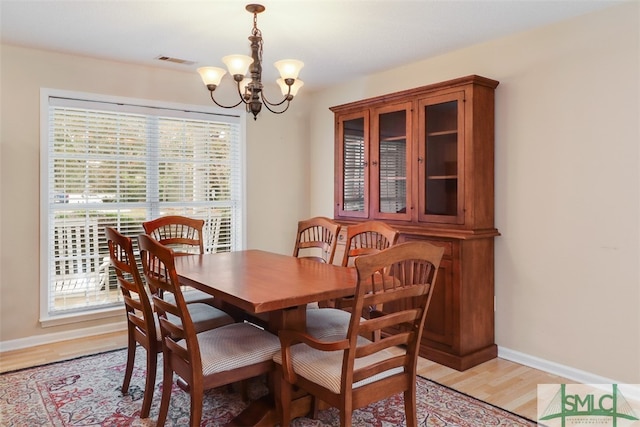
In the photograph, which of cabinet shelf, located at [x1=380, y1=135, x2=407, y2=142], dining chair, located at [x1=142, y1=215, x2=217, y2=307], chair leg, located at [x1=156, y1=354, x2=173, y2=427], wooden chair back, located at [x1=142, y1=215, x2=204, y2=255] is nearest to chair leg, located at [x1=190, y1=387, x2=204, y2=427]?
chair leg, located at [x1=156, y1=354, x2=173, y2=427]

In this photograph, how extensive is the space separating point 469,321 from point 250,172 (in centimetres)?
261

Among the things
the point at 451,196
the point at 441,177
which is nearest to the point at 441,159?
the point at 441,177

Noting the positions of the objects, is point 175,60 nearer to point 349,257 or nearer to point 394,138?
point 394,138

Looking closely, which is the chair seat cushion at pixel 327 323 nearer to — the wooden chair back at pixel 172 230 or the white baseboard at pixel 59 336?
the wooden chair back at pixel 172 230

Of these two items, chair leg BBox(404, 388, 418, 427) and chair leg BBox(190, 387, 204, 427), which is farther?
chair leg BBox(404, 388, 418, 427)

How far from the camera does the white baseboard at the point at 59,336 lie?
11.6 feet

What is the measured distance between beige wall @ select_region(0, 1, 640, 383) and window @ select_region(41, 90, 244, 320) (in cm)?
13

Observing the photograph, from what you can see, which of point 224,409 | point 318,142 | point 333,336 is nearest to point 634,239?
point 333,336

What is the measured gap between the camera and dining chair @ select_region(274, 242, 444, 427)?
1752mm

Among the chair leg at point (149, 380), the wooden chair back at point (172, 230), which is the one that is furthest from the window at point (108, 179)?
the chair leg at point (149, 380)

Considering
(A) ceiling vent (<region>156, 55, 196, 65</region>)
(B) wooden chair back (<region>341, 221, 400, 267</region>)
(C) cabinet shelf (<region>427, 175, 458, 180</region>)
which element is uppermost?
(A) ceiling vent (<region>156, 55, 196, 65</region>)

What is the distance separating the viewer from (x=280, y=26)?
10.0 ft

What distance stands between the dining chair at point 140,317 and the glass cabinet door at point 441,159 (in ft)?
5.56

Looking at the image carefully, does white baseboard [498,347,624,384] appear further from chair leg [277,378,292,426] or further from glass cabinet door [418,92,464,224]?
chair leg [277,378,292,426]
